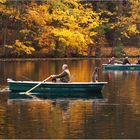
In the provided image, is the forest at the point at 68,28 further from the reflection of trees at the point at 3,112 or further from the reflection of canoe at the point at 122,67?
the reflection of trees at the point at 3,112

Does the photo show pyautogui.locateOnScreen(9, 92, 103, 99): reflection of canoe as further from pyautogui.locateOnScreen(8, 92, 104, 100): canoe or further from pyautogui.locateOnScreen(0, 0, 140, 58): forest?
pyautogui.locateOnScreen(0, 0, 140, 58): forest

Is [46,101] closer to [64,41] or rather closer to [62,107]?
[62,107]

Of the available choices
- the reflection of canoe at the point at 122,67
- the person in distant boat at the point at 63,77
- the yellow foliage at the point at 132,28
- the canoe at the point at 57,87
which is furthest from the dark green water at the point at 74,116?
the yellow foliage at the point at 132,28

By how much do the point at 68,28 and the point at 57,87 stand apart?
43224mm

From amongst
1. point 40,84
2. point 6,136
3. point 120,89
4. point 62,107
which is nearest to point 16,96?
point 40,84

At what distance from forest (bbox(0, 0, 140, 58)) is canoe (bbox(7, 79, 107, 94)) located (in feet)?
118

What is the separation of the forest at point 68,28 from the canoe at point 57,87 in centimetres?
3593

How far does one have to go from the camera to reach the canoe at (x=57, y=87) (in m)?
34.6

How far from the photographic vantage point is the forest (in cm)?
7225

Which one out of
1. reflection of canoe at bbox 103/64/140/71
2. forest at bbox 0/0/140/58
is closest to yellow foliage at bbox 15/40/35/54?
forest at bbox 0/0/140/58

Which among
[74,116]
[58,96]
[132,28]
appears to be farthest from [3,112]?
[132,28]

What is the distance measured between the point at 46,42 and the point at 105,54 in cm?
1003

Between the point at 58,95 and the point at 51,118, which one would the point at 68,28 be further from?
the point at 51,118

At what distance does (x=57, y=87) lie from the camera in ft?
114
